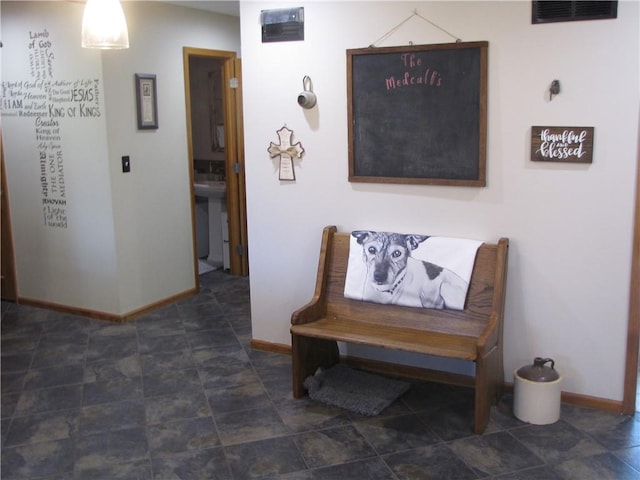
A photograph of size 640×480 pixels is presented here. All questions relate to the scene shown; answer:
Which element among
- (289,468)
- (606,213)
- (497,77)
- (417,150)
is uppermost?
(497,77)

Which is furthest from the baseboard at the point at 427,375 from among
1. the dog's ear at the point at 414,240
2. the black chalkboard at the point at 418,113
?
the black chalkboard at the point at 418,113

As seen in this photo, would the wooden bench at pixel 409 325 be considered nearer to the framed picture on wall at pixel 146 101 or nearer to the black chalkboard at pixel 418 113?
the black chalkboard at pixel 418 113

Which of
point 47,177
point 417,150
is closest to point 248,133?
point 417,150

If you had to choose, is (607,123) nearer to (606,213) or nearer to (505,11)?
(606,213)

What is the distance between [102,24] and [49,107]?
182 centimetres

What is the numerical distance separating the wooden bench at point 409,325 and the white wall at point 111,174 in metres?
1.77

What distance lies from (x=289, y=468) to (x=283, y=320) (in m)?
1.37

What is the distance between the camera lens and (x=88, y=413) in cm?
345

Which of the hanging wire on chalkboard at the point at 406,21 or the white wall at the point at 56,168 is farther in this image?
the white wall at the point at 56,168

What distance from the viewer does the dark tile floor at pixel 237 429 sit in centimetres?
288

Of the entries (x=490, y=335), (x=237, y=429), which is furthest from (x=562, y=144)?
(x=237, y=429)

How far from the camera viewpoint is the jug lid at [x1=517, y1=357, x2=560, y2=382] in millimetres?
3200

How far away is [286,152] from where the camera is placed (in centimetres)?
391

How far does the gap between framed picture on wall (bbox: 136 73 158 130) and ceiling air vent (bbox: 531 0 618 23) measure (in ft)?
9.16
